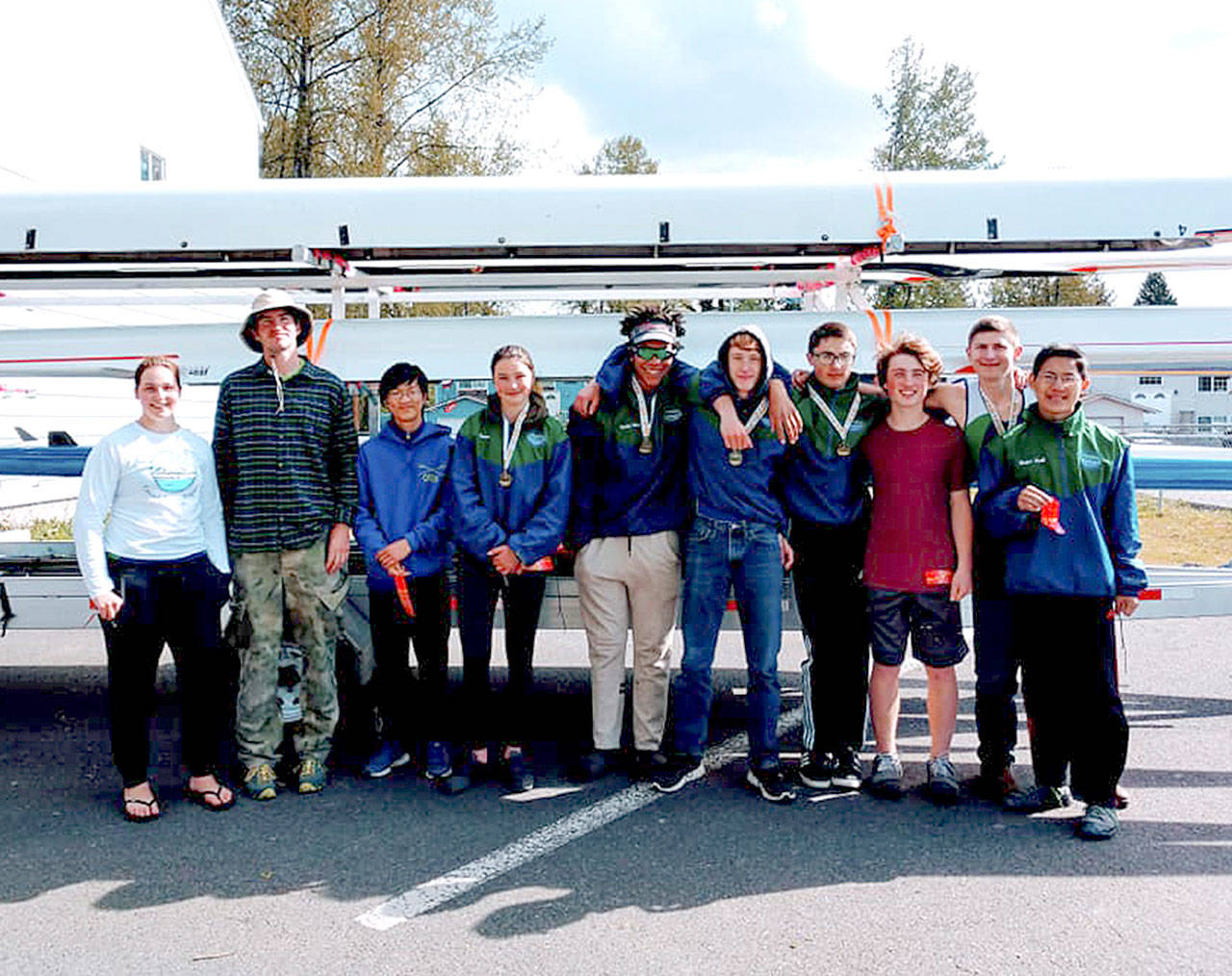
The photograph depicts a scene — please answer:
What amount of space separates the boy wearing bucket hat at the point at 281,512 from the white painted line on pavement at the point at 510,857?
1.05 m

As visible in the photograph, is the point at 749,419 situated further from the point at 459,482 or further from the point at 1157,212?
the point at 1157,212

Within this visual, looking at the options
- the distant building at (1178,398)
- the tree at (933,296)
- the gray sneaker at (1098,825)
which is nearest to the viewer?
the gray sneaker at (1098,825)

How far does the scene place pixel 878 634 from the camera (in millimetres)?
4367

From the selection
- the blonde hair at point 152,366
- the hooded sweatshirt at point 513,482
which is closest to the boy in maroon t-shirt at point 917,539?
the hooded sweatshirt at point 513,482

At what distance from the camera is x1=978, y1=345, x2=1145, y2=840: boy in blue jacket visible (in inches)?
158

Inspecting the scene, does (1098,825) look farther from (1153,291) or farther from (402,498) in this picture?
(1153,291)

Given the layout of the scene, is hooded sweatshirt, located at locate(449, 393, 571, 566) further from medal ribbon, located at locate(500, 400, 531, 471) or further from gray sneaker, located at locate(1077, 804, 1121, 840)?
gray sneaker, located at locate(1077, 804, 1121, 840)

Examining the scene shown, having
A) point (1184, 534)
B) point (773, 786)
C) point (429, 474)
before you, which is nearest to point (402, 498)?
point (429, 474)

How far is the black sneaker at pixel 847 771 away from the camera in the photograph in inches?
175

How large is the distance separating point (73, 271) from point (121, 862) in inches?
175

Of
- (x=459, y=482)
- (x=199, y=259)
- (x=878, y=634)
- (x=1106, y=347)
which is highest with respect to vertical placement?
(x=199, y=259)

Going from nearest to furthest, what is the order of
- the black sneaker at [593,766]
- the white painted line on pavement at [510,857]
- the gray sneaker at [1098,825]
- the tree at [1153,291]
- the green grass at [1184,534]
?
the white painted line on pavement at [510,857]
the gray sneaker at [1098,825]
the black sneaker at [593,766]
the green grass at [1184,534]
the tree at [1153,291]

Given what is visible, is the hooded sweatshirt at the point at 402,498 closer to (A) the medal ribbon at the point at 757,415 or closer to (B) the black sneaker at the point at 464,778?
(B) the black sneaker at the point at 464,778

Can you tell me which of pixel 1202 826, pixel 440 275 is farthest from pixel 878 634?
pixel 440 275
